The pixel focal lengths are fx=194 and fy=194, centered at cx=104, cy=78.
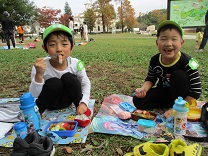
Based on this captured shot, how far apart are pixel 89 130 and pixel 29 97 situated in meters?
0.68

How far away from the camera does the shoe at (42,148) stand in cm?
140

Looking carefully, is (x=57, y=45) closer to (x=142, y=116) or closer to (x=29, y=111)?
(x=29, y=111)

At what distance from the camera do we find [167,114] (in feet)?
7.17

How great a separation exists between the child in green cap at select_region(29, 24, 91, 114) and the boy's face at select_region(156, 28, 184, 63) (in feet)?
3.28

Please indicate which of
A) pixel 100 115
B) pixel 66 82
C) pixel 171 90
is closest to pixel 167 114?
pixel 171 90

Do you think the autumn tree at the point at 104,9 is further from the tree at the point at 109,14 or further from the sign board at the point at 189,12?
the sign board at the point at 189,12

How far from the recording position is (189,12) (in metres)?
5.82

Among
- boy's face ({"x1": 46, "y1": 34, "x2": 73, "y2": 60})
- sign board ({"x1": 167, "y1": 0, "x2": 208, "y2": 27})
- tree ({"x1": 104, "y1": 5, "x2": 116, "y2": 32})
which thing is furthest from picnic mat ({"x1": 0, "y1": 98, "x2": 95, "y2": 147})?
tree ({"x1": 104, "y1": 5, "x2": 116, "y2": 32})

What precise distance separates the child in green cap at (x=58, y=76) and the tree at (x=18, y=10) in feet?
86.1

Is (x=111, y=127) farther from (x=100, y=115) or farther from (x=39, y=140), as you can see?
(x=39, y=140)

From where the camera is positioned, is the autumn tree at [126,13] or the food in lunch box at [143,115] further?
the autumn tree at [126,13]

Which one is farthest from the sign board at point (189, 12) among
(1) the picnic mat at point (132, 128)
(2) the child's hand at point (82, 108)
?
(2) the child's hand at point (82, 108)

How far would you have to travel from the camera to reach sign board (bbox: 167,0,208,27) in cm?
544

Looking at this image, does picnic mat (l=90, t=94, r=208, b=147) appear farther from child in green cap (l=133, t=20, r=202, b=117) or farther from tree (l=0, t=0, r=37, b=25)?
tree (l=0, t=0, r=37, b=25)
